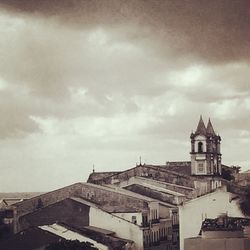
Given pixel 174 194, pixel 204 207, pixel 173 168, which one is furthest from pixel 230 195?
pixel 173 168

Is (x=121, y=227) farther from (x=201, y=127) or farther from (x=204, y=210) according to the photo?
(x=201, y=127)

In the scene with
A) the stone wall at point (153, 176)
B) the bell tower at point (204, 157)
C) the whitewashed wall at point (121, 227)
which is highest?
the bell tower at point (204, 157)

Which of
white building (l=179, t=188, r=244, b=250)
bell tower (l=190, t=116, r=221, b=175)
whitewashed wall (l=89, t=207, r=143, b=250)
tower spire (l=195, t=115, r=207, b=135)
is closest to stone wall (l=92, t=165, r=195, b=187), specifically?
tower spire (l=195, t=115, r=207, b=135)

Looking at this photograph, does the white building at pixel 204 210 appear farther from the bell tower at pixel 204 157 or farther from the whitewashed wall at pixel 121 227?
the bell tower at pixel 204 157

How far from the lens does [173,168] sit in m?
18.4

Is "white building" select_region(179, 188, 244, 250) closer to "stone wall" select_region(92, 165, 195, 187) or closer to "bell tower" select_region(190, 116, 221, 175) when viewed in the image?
"stone wall" select_region(92, 165, 195, 187)

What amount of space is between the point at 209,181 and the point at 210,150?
63.1 inches

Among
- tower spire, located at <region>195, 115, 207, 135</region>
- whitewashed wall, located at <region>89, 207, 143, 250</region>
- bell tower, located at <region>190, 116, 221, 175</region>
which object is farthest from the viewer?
bell tower, located at <region>190, 116, 221, 175</region>

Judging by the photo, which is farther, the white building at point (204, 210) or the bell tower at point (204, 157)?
the bell tower at point (204, 157)

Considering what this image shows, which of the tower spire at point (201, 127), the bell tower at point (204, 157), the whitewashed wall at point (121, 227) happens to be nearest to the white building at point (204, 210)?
the whitewashed wall at point (121, 227)

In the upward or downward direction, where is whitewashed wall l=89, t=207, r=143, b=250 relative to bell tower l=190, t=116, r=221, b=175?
downward

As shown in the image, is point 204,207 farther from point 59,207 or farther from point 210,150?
point 210,150

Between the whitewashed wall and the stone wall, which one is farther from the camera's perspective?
the stone wall

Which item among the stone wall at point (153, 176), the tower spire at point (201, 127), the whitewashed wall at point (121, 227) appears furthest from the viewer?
the stone wall at point (153, 176)
